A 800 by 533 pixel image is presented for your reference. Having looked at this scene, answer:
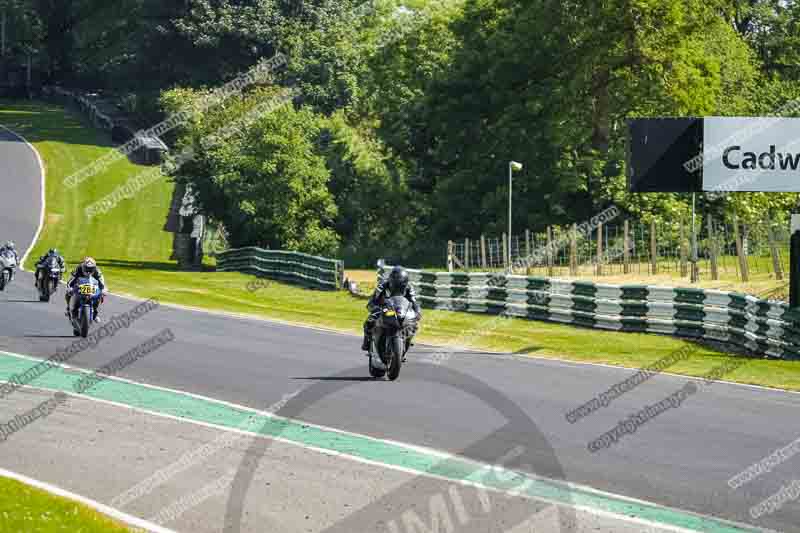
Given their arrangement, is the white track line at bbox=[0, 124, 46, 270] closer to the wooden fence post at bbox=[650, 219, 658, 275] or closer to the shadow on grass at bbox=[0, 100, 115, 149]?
the shadow on grass at bbox=[0, 100, 115, 149]

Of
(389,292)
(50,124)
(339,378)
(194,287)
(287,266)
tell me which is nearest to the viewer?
(389,292)

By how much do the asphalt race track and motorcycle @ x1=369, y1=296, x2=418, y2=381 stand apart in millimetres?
342

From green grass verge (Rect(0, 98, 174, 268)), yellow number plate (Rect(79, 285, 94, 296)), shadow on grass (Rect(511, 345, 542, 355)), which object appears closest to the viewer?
yellow number plate (Rect(79, 285, 94, 296))

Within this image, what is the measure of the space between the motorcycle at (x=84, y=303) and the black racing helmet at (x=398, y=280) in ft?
25.2

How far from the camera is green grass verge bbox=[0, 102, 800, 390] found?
2467 cm

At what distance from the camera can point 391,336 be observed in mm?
17578

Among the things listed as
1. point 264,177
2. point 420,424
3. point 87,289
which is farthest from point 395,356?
point 264,177

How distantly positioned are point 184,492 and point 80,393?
6284mm

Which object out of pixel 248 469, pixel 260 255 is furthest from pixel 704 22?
pixel 248 469

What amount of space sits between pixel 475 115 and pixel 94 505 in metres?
51.6

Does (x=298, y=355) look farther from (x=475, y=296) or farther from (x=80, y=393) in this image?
A: (x=475, y=296)

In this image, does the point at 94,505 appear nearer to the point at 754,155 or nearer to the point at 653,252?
the point at 754,155

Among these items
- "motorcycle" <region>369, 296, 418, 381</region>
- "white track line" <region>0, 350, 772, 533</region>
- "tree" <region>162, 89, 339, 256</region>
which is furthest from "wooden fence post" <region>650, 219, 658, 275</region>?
"white track line" <region>0, 350, 772, 533</region>

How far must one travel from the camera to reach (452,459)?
40.3 ft
